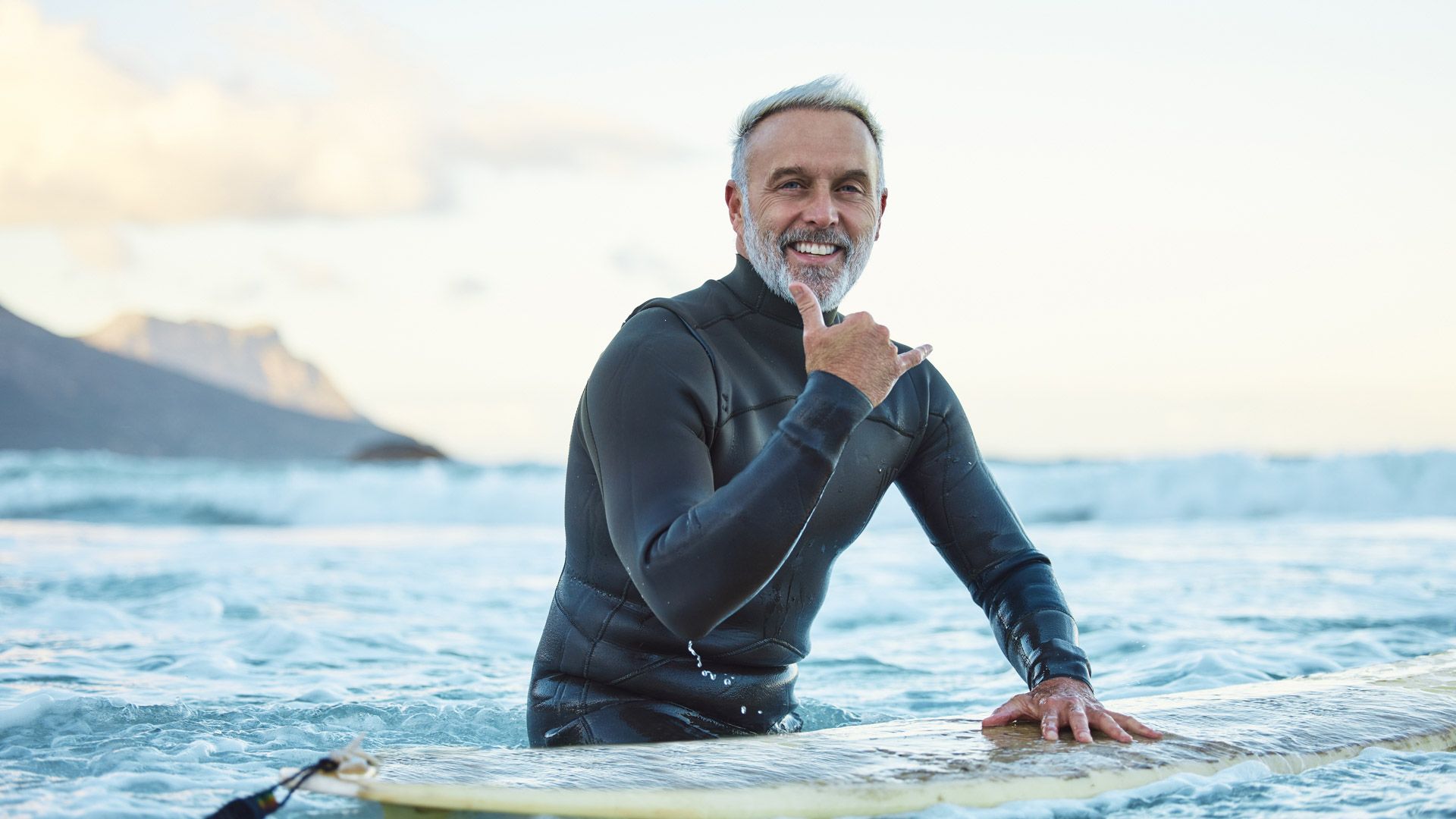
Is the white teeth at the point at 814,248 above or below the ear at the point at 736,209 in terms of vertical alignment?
below

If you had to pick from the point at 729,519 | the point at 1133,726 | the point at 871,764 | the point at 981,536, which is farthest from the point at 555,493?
the point at 729,519

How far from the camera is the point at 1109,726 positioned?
2680mm

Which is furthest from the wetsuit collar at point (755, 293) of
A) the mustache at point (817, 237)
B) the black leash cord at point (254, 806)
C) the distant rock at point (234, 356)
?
the distant rock at point (234, 356)

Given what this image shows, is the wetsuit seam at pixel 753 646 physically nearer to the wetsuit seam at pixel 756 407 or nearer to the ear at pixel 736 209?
the wetsuit seam at pixel 756 407

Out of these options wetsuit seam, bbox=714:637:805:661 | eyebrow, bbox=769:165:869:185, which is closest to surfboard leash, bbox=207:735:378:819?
wetsuit seam, bbox=714:637:805:661

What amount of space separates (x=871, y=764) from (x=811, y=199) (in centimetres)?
116

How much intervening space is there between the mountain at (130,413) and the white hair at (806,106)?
5537 cm

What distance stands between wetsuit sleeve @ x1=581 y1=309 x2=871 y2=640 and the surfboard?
32 cm

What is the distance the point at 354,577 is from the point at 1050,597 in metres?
7.13

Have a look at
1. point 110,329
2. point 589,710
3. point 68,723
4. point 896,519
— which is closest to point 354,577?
point 68,723

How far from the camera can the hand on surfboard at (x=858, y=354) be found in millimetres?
2182

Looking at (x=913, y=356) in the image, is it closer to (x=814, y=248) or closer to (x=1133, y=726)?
(x=814, y=248)

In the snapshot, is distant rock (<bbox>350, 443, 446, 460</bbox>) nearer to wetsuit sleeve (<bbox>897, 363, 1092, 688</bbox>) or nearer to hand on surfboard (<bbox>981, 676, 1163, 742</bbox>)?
wetsuit sleeve (<bbox>897, 363, 1092, 688</bbox>)

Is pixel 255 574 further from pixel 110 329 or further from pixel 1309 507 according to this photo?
pixel 110 329
